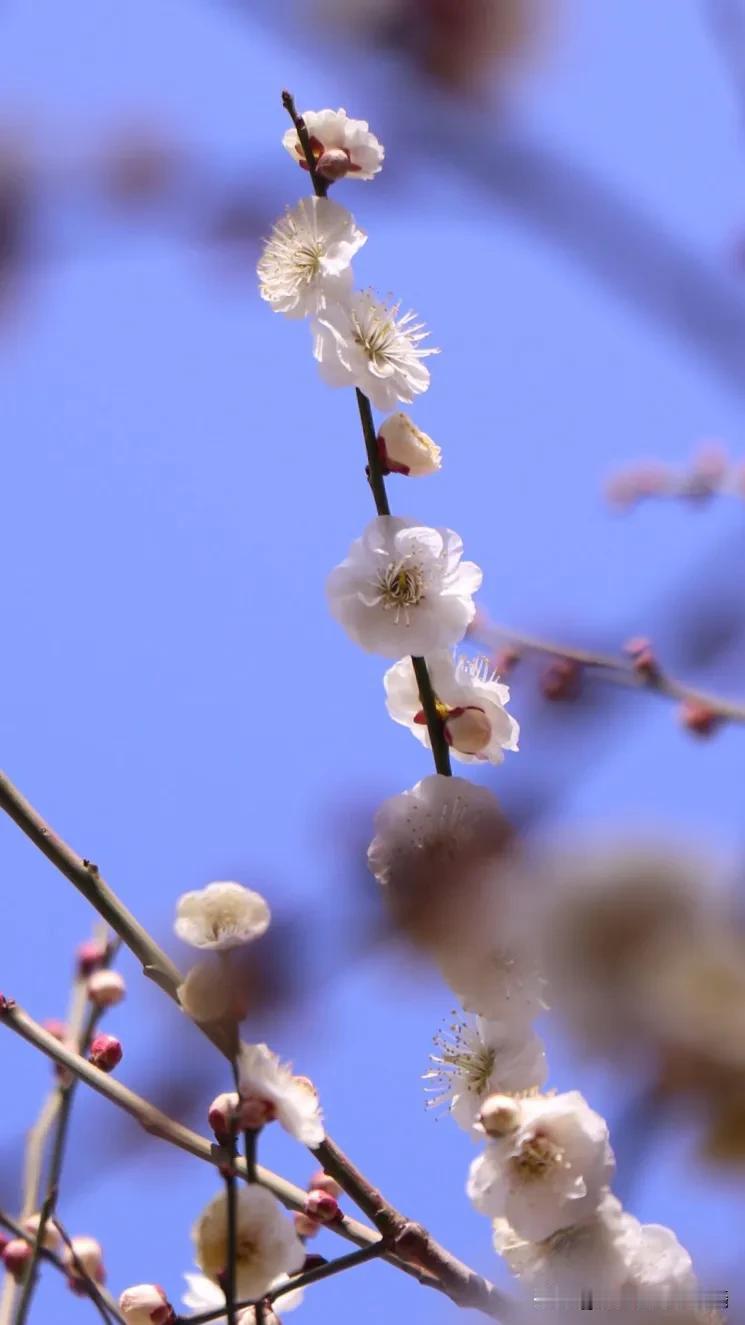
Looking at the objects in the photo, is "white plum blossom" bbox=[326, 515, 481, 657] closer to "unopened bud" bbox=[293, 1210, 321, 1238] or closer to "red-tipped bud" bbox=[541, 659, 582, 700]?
"red-tipped bud" bbox=[541, 659, 582, 700]

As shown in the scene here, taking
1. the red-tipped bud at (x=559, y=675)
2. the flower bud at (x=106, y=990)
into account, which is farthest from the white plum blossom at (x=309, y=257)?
the flower bud at (x=106, y=990)

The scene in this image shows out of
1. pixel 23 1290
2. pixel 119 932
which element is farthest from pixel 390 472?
pixel 23 1290

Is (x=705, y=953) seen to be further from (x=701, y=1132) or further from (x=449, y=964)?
(x=449, y=964)

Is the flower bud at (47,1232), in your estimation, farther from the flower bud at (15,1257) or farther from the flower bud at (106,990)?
the flower bud at (106,990)

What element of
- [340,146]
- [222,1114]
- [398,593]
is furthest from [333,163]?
[222,1114]

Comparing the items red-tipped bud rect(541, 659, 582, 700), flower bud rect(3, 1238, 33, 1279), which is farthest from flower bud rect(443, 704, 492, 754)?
flower bud rect(3, 1238, 33, 1279)
